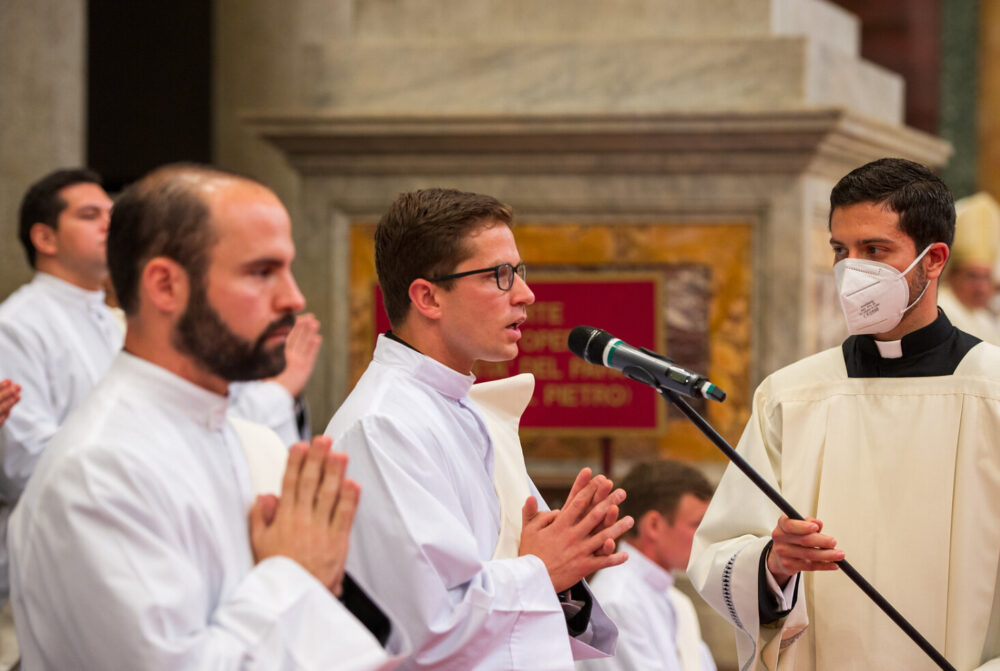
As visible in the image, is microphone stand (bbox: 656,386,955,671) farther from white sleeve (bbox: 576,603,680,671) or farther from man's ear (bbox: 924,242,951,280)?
white sleeve (bbox: 576,603,680,671)

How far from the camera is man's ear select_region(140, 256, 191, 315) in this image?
2.01 m

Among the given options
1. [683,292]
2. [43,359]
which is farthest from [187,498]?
[683,292]

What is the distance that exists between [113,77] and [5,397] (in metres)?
6.28

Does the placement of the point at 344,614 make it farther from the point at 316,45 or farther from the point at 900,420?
the point at 316,45

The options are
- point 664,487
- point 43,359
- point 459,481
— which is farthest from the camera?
point 43,359

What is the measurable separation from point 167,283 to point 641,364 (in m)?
0.93

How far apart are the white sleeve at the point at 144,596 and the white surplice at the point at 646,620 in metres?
2.17

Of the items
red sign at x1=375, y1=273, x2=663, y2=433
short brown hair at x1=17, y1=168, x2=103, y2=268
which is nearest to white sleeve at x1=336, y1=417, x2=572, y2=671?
short brown hair at x1=17, y1=168, x2=103, y2=268

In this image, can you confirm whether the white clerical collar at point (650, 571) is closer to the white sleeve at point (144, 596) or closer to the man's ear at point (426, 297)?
the man's ear at point (426, 297)

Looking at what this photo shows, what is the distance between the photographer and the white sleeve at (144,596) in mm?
1847

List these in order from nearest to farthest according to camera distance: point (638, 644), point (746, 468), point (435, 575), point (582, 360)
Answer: point (746, 468), point (435, 575), point (638, 644), point (582, 360)

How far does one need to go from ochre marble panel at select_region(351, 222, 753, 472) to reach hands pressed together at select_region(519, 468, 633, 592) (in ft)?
12.1

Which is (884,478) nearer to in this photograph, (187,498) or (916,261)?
(916,261)

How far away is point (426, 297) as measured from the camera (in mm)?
2926
